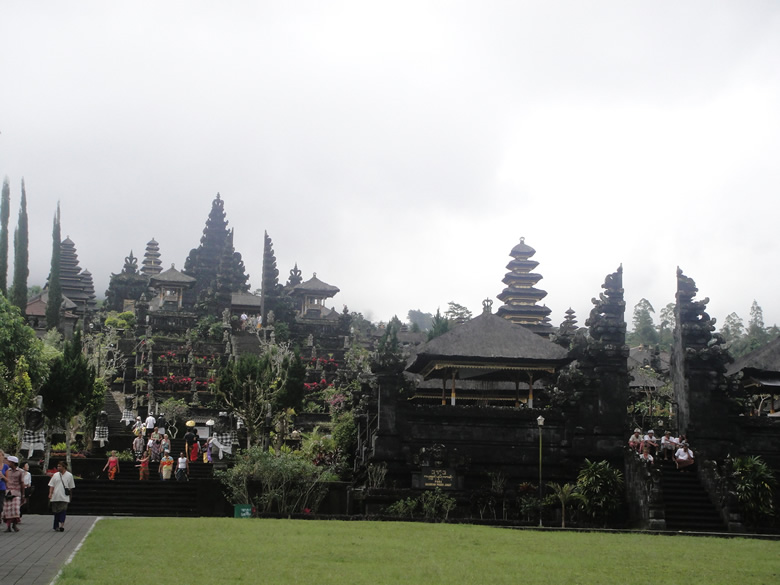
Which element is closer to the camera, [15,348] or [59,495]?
[59,495]

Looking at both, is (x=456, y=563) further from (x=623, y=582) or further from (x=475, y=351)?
(x=475, y=351)

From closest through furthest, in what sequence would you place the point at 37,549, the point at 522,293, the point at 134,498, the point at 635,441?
the point at 37,549
the point at 635,441
the point at 134,498
the point at 522,293

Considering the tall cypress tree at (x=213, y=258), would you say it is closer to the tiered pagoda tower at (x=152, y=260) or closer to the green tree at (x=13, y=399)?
the tiered pagoda tower at (x=152, y=260)

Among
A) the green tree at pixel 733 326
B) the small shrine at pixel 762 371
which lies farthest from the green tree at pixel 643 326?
the small shrine at pixel 762 371

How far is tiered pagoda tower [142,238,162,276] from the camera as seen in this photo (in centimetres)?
11599

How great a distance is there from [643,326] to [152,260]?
67851mm

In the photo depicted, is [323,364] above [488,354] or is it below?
above

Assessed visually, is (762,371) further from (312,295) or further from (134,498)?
(312,295)

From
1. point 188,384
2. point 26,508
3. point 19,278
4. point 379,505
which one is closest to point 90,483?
point 26,508

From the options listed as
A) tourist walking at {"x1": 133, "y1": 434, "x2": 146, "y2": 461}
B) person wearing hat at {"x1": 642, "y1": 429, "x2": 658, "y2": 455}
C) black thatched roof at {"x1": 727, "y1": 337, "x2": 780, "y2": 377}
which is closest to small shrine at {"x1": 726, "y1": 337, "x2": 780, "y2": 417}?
black thatched roof at {"x1": 727, "y1": 337, "x2": 780, "y2": 377}

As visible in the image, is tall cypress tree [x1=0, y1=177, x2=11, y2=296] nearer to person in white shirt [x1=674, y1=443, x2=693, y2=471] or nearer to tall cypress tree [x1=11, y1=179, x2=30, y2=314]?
tall cypress tree [x1=11, y1=179, x2=30, y2=314]

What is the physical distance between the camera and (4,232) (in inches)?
2953

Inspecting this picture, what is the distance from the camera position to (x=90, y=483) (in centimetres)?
3012

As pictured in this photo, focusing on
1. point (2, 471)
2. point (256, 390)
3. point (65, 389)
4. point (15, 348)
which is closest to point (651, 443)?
point (256, 390)
